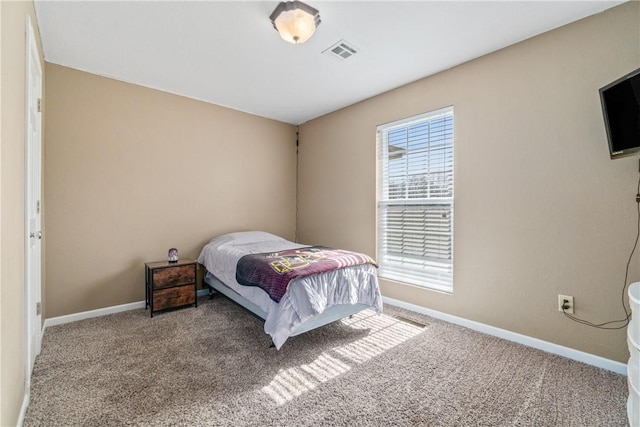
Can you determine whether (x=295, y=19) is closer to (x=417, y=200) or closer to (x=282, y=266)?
(x=282, y=266)

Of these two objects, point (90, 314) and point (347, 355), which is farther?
point (90, 314)

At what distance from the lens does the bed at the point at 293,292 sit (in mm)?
2188

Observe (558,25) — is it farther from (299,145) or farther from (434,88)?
(299,145)

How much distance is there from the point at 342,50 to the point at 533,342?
2927mm

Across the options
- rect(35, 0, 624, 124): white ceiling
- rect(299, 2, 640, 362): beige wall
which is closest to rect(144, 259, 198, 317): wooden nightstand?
rect(35, 0, 624, 124): white ceiling

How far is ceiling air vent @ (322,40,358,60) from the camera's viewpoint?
2453mm

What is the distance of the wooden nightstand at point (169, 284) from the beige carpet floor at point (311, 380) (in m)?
0.34

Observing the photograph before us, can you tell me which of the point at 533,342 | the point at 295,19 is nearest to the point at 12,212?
the point at 295,19

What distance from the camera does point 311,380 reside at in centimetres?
190

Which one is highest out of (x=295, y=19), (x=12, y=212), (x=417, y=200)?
(x=295, y=19)

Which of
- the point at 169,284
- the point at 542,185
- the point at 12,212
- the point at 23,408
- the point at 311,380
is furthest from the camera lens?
the point at 169,284

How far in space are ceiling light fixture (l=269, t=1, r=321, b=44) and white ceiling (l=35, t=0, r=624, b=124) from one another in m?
0.07

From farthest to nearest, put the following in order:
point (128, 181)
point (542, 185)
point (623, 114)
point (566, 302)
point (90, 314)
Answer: point (128, 181), point (90, 314), point (542, 185), point (566, 302), point (623, 114)

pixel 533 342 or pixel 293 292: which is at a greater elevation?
pixel 293 292
